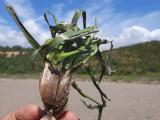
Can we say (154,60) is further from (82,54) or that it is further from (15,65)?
(82,54)

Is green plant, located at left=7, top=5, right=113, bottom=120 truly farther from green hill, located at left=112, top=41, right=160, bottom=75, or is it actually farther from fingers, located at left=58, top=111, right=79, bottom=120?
green hill, located at left=112, top=41, right=160, bottom=75

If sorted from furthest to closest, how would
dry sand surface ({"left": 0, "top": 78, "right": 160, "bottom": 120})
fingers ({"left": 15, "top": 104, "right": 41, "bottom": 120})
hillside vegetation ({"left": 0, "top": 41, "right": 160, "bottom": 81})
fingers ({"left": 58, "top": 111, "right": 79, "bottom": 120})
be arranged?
hillside vegetation ({"left": 0, "top": 41, "right": 160, "bottom": 81}), dry sand surface ({"left": 0, "top": 78, "right": 160, "bottom": 120}), fingers ({"left": 15, "top": 104, "right": 41, "bottom": 120}), fingers ({"left": 58, "top": 111, "right": 79, "bottom": 120})

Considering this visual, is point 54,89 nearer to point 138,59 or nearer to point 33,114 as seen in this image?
point 33,114

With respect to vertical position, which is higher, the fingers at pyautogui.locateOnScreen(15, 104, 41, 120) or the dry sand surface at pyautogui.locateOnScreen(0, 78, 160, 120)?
the fingers at pyautogui.locateOnScreen(15, 104, 41, 120)

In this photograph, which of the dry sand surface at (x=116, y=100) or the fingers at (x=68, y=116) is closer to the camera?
the fingers at (x=68, y=116)

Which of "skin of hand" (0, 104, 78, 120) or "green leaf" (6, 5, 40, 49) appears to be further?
"green leaf" (6, 5, 40, 49)

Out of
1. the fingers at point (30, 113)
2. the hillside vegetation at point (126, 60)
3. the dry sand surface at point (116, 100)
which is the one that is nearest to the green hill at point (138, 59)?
the hillside vegetation at point (126, 60)

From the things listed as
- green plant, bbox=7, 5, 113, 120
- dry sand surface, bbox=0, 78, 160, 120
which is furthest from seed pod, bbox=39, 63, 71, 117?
dry sand surface, bbox=0, 78, 160, 120

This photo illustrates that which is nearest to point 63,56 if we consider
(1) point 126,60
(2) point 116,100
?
(2) point 116,100

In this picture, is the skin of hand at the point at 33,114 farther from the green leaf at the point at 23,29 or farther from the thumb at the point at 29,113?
the green leaf at the point at 23,29
